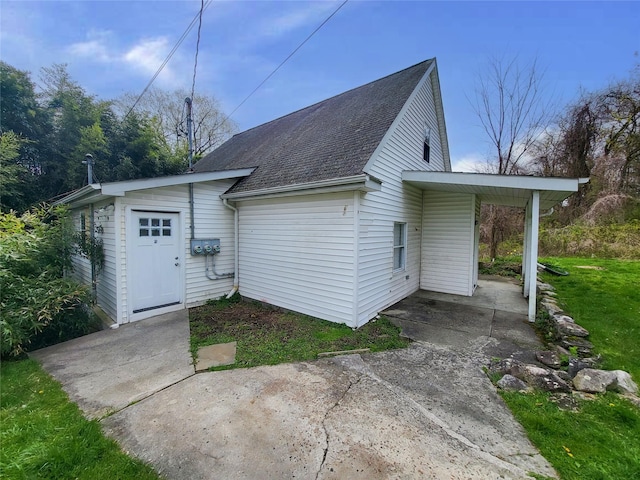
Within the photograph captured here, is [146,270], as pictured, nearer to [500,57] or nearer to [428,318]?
[428,318]

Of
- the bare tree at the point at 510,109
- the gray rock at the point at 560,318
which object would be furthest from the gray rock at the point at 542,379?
the bare tree at the point at 510,109

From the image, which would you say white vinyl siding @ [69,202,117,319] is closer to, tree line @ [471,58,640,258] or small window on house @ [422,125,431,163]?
small window on house @ [422,125,431,163]

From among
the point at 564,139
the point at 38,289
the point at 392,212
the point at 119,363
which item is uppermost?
the point at 564,139

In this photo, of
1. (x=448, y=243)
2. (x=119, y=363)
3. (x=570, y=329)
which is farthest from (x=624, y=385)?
(x=119, y=363)

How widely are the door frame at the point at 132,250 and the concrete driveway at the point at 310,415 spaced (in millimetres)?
1398

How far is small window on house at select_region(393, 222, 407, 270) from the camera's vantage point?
6.91 m

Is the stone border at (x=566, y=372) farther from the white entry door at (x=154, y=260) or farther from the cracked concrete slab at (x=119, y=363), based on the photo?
the white entry door at (x=154, y=260)

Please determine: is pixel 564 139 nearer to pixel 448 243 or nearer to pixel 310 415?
pixel 448 243

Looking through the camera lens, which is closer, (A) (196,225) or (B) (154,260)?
(B) (154,260)

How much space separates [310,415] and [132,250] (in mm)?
4875

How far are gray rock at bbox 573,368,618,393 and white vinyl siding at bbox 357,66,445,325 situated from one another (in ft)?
10.0

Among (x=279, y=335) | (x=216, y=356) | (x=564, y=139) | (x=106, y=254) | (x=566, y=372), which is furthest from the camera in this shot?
(x=564, y=139)

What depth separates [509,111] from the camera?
14.7m

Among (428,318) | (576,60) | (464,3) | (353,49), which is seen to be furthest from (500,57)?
(428,318)
